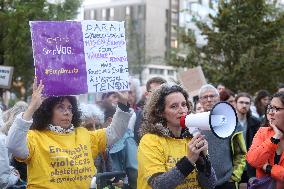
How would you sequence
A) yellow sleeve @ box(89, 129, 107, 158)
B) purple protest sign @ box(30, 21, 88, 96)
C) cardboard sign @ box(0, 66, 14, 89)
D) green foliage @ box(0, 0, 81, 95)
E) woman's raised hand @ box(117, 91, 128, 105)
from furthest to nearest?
1. green foliage @ box(0, 0, 81, 95)
2. cardboard sign @ box(0, 66, 14, 89)
3. woman's raised hand @ box(117, 91, 128, 105)
4. yellow sleeve @ box(89, 129, 107, 158)
5. purple protest sign @ box(30, 21, 88, 96)

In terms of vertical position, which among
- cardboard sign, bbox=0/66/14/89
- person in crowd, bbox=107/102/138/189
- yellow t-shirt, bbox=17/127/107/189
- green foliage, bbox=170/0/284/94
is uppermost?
green foliage, bbox=170/0/284/94

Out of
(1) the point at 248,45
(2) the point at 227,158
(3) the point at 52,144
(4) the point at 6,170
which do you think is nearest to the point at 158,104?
(3) the point at 52,144

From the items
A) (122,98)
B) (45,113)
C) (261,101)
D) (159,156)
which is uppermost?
(122,98)

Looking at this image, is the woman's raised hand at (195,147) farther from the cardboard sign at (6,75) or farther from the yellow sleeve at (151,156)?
the cardboard sign at (6,75)

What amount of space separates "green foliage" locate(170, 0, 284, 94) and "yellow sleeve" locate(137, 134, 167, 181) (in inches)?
519

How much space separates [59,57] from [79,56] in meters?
0.22

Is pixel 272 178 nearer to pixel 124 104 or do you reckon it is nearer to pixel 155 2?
pixel 124 104

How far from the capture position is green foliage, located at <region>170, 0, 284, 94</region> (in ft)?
55.4

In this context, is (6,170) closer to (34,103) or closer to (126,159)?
(34,103)

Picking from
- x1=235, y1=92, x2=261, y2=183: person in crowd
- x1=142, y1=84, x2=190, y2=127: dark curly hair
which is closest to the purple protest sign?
x1=142, y1=84, x2=190, y2=127: dark curly hair

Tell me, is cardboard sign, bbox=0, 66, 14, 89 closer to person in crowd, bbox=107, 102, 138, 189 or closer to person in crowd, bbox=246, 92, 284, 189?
person in crowd, bbox=107, 102, 138, 189

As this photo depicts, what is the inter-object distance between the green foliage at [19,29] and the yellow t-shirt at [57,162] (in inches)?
531

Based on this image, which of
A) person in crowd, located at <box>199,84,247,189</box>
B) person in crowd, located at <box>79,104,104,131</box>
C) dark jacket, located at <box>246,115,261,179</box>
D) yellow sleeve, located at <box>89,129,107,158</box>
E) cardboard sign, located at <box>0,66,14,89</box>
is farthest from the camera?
cardboard sign, located at <box>0,66,14,89</box>

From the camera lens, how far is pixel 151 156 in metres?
3.62
